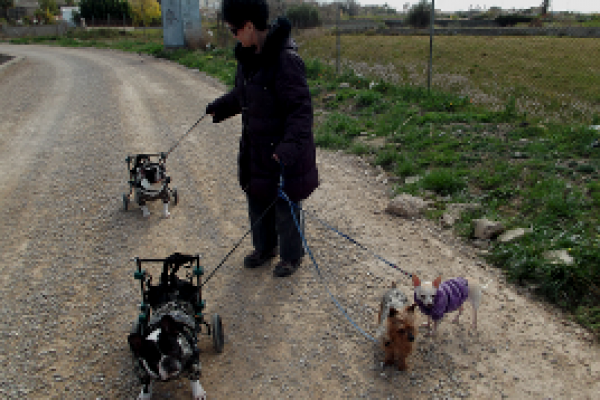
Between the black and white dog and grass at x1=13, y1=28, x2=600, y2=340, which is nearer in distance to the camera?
the black and white dog

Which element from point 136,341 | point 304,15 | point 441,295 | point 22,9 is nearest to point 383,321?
point 441,295

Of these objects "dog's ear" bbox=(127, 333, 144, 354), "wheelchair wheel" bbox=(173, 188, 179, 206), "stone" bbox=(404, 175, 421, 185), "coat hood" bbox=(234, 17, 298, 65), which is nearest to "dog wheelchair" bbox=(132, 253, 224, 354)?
"dog's ear" bbox=(127, 333, 144, 354)

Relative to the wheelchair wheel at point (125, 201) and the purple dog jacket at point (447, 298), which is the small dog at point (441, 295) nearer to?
the purple dog jacket at point (447, 298)

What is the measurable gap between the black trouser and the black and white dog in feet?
3.83

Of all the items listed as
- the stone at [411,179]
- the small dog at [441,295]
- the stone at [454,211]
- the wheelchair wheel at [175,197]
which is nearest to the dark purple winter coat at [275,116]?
the small dog at [441,295]

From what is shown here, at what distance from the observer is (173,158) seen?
7.40m

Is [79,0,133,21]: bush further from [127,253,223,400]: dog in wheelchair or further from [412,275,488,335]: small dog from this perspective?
[412,275,488,335]: small dog

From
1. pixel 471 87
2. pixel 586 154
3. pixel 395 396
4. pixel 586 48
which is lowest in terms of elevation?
pixel 395 396

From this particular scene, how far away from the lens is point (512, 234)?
4477mm

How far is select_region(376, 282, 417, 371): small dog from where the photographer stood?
284cm

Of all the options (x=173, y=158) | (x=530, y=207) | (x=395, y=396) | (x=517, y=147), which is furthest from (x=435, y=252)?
(x=173, y=158)

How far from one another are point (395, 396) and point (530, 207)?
10.1ft

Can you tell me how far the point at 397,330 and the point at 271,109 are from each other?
188 centimetres

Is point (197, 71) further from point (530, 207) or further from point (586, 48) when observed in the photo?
point (530, 207)
